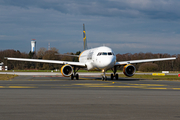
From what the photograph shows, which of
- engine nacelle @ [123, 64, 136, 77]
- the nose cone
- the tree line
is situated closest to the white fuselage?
the nose cone

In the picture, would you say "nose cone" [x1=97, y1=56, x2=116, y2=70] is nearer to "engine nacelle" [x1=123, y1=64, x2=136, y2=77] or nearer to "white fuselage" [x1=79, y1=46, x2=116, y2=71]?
"white fuselage" [x1=79, y1=46, x2=116, y2=71]

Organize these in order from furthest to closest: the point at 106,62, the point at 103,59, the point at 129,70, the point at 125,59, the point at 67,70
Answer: the point at 125,59, the point at 67,70, the point at 129,70, the point at 103,59, the point at 106,62

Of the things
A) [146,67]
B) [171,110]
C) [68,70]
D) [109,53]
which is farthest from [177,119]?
[146,67]

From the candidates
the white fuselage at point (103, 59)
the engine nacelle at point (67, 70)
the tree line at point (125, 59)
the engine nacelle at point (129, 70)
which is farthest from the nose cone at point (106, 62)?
the tree line at point (125, 59)

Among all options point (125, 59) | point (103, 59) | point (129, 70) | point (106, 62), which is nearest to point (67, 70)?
point (103, 59)

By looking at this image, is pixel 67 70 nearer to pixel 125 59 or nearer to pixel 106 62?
pixel 106 62

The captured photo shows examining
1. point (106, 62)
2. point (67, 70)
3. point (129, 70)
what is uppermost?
point (106, 62)

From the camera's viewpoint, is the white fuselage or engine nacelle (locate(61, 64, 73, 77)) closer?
the white fuselage

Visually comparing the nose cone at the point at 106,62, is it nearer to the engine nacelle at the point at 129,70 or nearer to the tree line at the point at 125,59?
the engine nacelle at the point at 129,70

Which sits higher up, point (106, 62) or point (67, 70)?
point (106, 62)

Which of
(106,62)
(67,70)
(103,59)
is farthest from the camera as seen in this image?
(67,70)

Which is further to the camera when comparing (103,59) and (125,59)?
(125,59)

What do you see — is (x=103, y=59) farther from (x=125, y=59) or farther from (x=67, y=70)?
(x=125, y=59)

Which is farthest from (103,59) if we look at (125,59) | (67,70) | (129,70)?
(125,59)
